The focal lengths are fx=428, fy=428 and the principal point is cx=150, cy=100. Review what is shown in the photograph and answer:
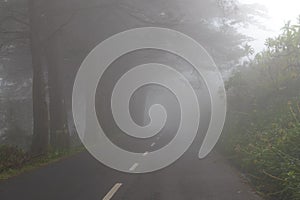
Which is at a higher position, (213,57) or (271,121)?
(213,57)

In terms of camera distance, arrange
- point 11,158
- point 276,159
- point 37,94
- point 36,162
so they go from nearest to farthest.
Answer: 1. point 276,159
2. point 11,158
3. point 36,162
4. point 37,94

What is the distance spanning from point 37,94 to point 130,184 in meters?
9.30

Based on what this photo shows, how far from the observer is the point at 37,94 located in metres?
17.9

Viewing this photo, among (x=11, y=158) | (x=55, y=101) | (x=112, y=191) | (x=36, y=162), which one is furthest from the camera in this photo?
(x=55, y=101)

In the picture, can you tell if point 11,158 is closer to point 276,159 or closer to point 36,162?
point 36,162

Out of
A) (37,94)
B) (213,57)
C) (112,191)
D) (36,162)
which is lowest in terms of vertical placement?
(112,191)

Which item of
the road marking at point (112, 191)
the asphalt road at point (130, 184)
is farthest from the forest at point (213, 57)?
the road marking at point (112, 191)

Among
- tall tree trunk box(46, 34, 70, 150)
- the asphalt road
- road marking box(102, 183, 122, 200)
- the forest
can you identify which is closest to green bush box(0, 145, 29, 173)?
the forest

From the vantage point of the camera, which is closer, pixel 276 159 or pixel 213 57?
pixel 276 159

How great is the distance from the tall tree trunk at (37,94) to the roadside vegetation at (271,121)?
7557mm

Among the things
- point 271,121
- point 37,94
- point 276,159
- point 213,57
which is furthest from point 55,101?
point 276,159

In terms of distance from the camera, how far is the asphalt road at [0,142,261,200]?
8562mm

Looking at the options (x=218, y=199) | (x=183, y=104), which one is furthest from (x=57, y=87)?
(x=183, y=104)

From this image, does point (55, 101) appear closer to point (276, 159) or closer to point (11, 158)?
point (11, 158)
